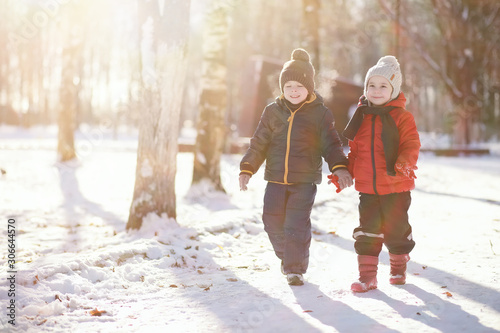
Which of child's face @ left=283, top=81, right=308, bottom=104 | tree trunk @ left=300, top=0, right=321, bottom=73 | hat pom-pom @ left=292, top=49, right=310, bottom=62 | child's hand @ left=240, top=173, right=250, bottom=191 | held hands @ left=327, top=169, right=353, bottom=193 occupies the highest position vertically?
tree trunk @ left=300, top=0, right=321, bottom=73

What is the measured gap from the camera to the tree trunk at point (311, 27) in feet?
46.8

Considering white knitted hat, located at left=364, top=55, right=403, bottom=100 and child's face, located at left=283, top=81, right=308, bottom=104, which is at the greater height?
white knitted hat, located at left=364, top=55, right=403, bottom=100

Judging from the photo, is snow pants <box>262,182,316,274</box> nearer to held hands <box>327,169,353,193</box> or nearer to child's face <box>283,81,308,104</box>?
held hands <box>327,169,353,193</box>

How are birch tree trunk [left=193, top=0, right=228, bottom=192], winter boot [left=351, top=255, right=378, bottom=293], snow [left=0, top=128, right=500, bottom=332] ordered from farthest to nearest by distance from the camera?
1. birch tree trunk [left=193, top=0, right=228, bottom=192]
2. winter boot [left=351, top=255, right=378, bottom=293]
3. snow [left=0, top=128, right=500, bottom=332]

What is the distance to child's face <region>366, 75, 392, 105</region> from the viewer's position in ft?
12.9

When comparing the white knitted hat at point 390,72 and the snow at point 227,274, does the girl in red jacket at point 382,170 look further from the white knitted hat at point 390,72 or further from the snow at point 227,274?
the snow at point 227,274

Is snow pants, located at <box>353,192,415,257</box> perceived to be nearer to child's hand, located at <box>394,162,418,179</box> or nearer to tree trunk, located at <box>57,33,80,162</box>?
child's hand, located at <box>394,162,418,179</box>

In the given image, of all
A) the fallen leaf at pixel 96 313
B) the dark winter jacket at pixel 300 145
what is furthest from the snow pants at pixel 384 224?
the fallen leaf at pixel 96 313

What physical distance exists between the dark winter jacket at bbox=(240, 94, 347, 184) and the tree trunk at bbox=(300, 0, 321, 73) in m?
10.5

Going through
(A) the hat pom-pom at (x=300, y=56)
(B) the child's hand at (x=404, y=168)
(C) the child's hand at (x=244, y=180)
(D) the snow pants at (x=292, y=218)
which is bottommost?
(D) the snow pants at (x=292, y=218)

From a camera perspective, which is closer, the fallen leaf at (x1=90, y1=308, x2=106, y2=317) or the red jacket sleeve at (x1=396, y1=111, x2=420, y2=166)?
the fallen leaf at (x1=90, y1=308, x2=106, y2=317)

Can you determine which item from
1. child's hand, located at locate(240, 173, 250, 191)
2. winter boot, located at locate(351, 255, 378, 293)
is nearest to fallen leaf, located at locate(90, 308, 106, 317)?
child's hand, located at locate(240, 173, 250, 191)

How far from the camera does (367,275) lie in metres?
3.85

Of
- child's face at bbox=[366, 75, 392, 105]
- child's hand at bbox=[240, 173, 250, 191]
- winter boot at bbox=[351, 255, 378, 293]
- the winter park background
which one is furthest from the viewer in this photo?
child's hand at bbox=[240, 173, 250, 191]
